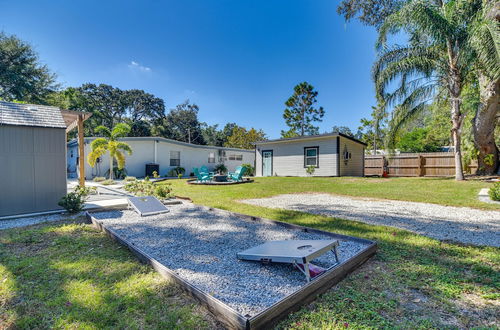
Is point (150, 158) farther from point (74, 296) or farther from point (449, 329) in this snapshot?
point (449, 329)

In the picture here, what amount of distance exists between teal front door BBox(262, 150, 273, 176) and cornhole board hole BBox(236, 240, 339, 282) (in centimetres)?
1493

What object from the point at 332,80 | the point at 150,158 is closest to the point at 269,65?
the point at 332,80

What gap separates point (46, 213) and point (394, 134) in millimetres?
14148

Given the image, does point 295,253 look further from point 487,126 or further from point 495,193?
point 487,126

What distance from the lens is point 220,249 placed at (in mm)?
3342

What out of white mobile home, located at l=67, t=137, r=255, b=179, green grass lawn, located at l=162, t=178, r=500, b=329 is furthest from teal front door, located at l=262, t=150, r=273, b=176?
green grass lawn, located at l=162, t=178, r=500, b=329

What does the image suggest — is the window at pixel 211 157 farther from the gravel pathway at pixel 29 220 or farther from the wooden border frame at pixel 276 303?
the wooden border frame at pixel 276 303

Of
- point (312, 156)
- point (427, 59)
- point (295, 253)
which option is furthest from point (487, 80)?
point (295, 253)

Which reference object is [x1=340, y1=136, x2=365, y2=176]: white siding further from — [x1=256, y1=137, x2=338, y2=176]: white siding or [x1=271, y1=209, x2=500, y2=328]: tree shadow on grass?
[x1=271, y1=209, x2=500, y2=328]: tree shadow on grass

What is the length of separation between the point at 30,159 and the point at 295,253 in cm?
582

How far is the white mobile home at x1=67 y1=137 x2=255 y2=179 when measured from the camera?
1580 cm

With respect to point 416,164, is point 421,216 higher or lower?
lower

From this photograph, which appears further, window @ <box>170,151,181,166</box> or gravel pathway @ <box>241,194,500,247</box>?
window @ <box>170,151,181,166</box>

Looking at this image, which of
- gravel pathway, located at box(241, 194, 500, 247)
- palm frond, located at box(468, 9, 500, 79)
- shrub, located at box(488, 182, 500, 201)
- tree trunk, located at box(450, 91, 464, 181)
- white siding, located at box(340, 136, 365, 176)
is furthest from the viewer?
white siding, located at box(340, 136, 365, 176)
